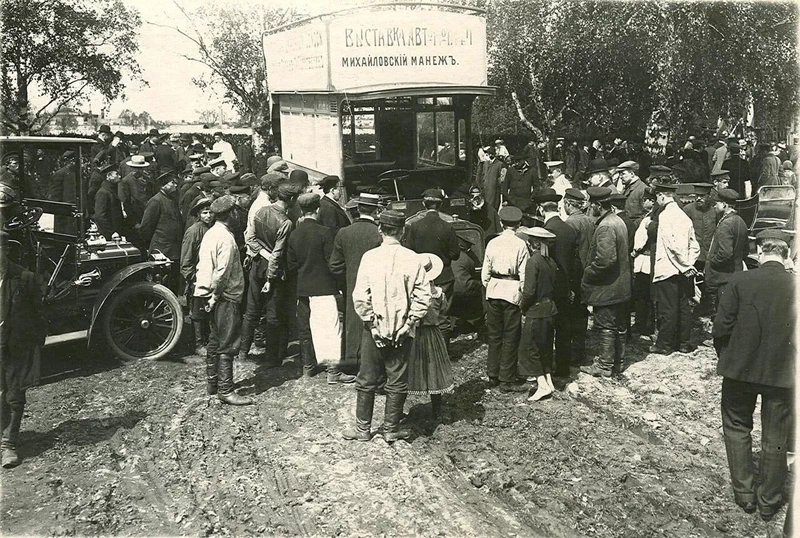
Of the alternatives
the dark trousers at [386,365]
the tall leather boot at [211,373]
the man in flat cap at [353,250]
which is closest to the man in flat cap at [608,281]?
the man in flat cap at [353,250]

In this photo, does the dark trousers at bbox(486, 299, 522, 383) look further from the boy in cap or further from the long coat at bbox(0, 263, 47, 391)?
the long coat at bbox(0, 263, 47, 391)

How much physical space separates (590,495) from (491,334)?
221 cm

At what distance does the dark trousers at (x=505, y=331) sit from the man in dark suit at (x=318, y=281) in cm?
142

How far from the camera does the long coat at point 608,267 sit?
6.78 m

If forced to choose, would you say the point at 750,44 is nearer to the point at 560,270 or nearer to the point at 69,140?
the point at 560,270

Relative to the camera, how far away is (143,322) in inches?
286

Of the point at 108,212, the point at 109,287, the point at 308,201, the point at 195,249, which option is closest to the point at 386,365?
the point at 308,201

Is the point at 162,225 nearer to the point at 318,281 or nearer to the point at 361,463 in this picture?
the point at 318,281

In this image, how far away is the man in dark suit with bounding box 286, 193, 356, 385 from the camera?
6.73 metres

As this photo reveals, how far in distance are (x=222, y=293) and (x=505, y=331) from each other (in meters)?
2.56

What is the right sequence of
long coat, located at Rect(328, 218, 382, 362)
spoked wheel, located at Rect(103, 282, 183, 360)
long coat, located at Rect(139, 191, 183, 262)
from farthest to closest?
long coat, located at Rect(139, 191, 183, 262), spoked wheel, located at Rect(103, 282, 183, 360), long coat, located at Rect(328, 218, 382, 362)

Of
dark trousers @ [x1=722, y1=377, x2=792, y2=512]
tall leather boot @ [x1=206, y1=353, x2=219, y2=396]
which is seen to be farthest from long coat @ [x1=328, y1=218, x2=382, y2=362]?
dark trousers @ [x1=722, y1=377, x2=792, y2=512]

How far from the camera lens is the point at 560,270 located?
6.65 metres

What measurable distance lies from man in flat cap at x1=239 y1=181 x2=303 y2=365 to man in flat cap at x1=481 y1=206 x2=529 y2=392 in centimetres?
202
